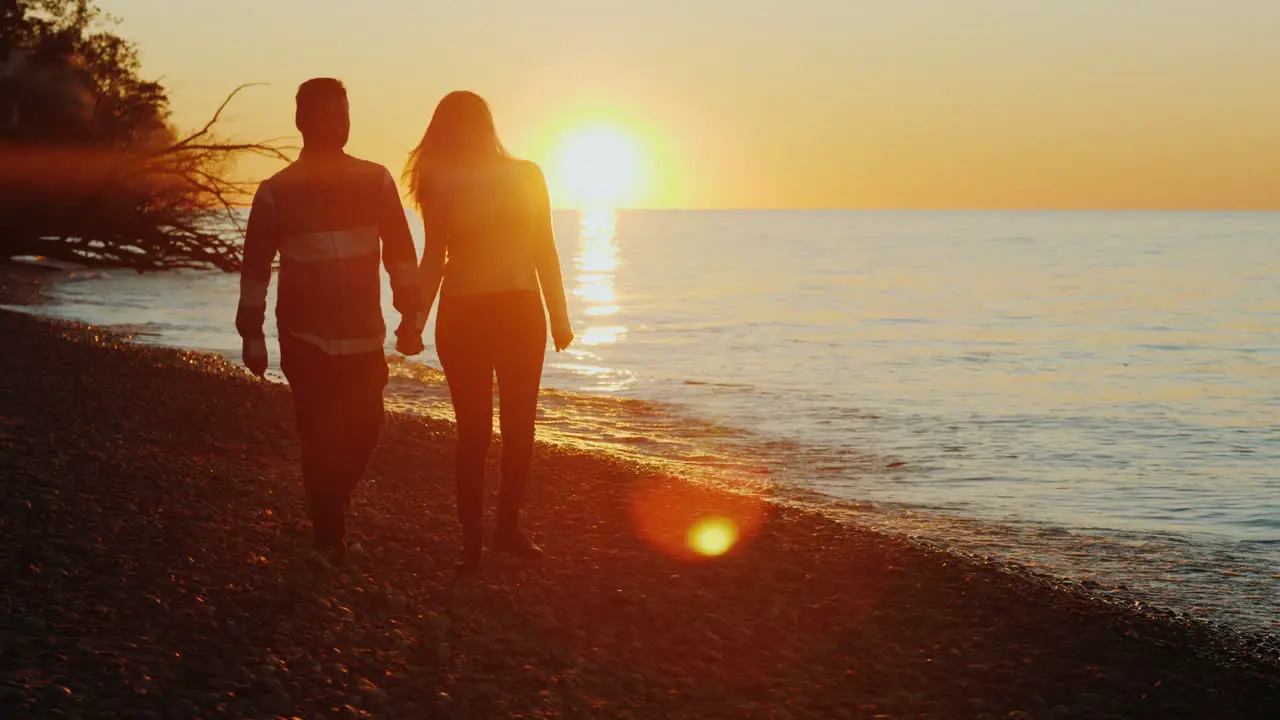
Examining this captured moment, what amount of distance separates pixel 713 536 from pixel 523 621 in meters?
2.45

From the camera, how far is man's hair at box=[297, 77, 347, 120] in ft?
17.3

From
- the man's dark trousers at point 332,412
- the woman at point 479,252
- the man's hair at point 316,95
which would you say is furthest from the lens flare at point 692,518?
the man's hair at point 316,95

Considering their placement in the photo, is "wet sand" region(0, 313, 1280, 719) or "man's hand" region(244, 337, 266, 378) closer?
"wet sand" region(0, 313, 1280, 719)

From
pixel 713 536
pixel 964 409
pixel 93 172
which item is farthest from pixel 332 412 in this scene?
pixel 93 172

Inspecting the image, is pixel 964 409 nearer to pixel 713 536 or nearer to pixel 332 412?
pixel 713 536

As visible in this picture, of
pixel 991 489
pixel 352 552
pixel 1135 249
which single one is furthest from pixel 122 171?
pixel 1135 249

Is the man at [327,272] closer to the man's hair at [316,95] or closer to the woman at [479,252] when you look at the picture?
the man's hair at [316,95]

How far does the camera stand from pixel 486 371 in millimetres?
5688

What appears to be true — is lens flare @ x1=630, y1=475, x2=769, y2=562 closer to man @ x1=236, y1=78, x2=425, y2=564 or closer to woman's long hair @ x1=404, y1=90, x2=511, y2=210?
man @ x1=236, y1=78, x2=425, y2=564

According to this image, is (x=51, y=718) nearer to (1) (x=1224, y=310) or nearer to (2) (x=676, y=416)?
(2) (x=676, y=416)

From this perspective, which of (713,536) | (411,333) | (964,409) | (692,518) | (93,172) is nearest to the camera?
(411,333)

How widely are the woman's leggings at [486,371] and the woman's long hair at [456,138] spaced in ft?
1.99

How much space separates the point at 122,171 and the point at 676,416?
14320mm

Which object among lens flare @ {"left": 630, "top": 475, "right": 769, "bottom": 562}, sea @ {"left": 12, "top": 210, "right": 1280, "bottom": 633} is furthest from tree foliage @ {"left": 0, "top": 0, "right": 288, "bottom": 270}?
lens flare @ {"left": 630, "top": 475, "right": 769, "bottom": 562}
